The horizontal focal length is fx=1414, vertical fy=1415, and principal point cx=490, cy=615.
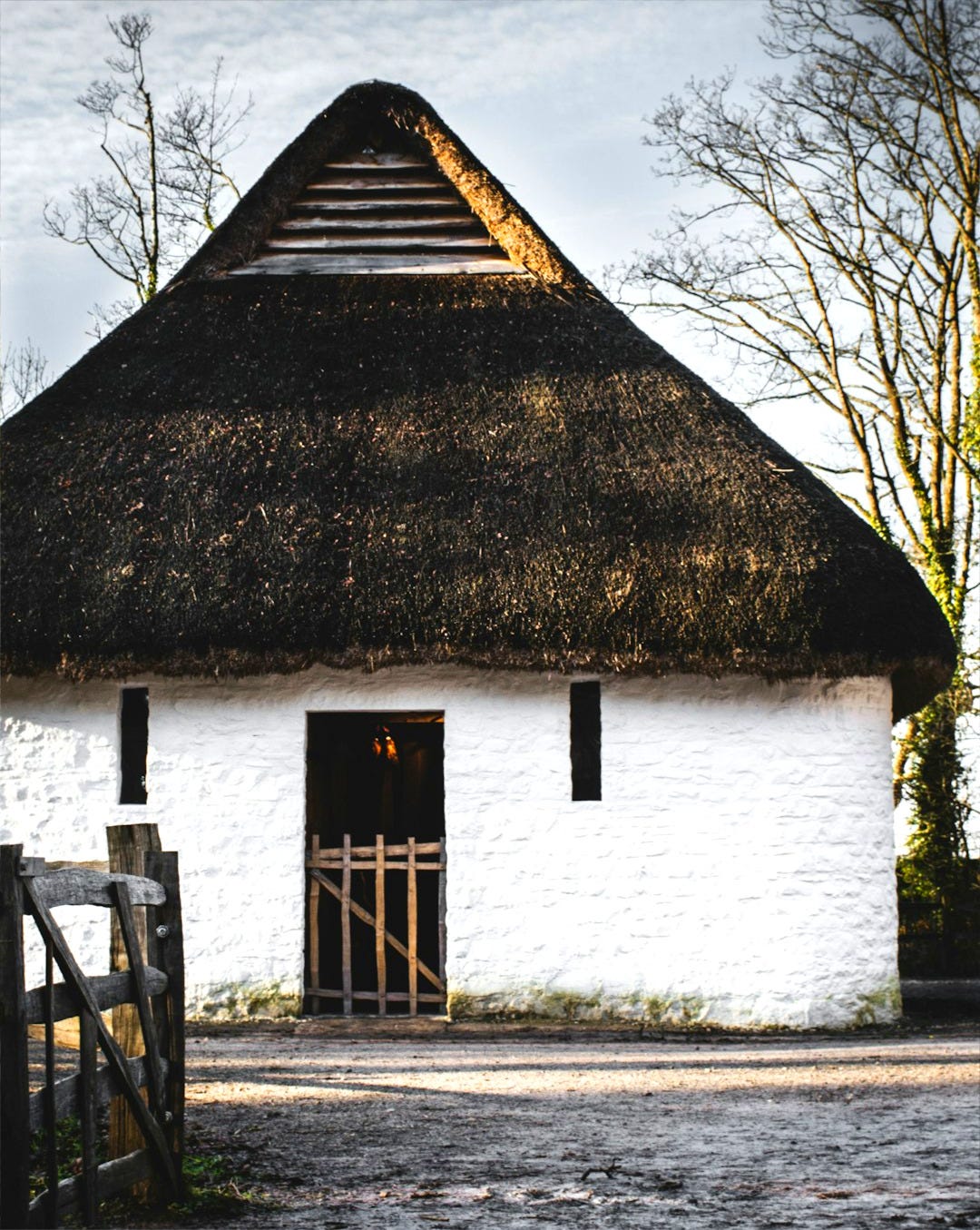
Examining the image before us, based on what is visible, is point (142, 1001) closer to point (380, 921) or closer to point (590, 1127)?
point (590, 1127)

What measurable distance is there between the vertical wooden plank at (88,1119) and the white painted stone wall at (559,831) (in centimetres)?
604

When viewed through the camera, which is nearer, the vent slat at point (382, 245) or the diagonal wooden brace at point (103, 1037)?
the diagonal wooden brace at point (103, 1037)

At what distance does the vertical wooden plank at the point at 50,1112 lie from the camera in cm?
393

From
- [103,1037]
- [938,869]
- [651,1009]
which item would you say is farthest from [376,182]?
[103,1037]

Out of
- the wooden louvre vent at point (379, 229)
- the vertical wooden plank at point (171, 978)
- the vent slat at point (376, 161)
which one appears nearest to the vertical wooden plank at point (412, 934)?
the vertical wooden plank at point (171, 978)

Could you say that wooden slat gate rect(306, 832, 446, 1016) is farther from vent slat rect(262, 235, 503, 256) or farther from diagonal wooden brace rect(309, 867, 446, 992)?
vent slat rect(262, 235, 503, 256)

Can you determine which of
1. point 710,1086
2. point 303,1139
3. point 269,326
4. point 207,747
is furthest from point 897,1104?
point 269,326

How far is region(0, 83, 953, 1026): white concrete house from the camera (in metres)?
10.2

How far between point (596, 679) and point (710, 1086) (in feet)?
11.3

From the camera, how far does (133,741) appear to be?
10680 mm

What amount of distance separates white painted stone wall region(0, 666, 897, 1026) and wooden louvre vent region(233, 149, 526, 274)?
15.5 feet

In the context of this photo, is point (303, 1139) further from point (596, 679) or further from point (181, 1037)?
point (596, 679)

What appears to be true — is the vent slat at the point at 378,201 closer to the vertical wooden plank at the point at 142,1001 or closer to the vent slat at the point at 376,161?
the vent slat at the point at 376,161

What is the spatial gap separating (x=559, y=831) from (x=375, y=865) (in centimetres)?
137
